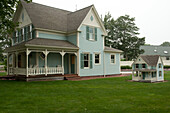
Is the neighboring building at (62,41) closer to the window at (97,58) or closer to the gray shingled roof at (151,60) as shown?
the window at (97,58)

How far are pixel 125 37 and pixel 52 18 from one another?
2574cm

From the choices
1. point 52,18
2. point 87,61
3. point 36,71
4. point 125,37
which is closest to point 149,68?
point 87,61

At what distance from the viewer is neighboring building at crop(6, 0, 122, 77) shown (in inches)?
677

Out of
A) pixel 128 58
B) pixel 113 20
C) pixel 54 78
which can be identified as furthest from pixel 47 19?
pixel 128 58

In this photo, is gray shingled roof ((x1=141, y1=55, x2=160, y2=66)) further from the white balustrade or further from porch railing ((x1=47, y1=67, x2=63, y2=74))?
the white balustrade

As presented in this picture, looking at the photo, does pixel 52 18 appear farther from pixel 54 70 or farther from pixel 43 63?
pixel 54 70

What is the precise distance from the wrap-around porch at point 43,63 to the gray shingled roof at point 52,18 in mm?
2967

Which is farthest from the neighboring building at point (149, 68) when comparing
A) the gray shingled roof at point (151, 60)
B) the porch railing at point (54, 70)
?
the porch railing at point (54, 70)

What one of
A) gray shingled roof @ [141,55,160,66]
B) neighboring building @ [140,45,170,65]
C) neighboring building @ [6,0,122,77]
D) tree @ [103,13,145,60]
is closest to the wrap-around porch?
neighboring building @ [6,0,122,77]

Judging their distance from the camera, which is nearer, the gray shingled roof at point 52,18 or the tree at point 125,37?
the gray shingled roof at point 52,18

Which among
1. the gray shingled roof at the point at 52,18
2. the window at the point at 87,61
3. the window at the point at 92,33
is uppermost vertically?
the gray shingled roof at the point at 52,18

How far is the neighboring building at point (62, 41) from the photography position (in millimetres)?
17188

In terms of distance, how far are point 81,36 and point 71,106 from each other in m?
13.3

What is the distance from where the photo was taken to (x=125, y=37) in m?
41.8
